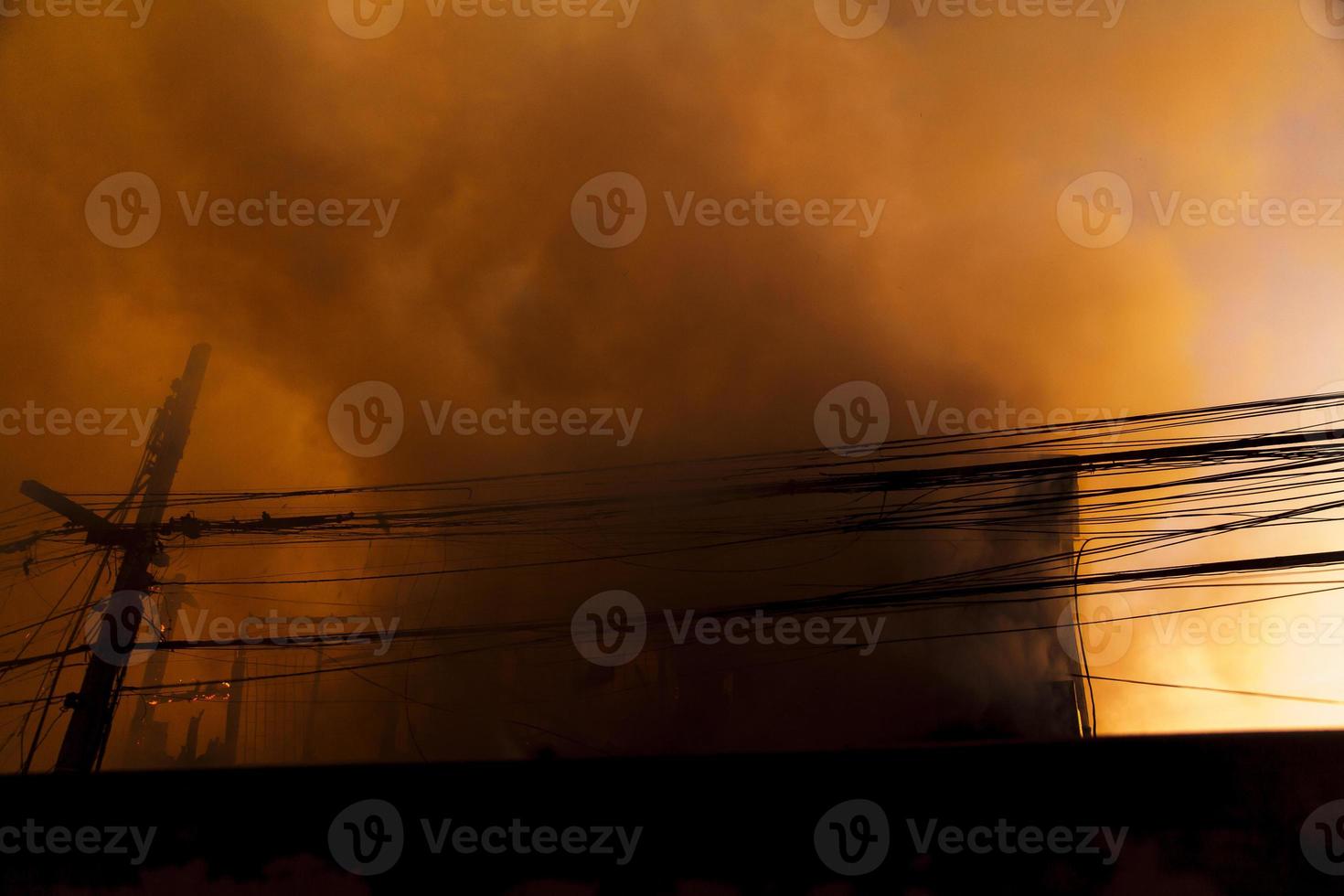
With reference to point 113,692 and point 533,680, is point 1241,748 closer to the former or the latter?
point 113,692

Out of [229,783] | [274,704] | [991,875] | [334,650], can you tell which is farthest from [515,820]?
[274,704]

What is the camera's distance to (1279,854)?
3785mm

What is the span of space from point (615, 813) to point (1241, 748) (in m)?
3.36

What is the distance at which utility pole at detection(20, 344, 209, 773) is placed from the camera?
8.00 meters
